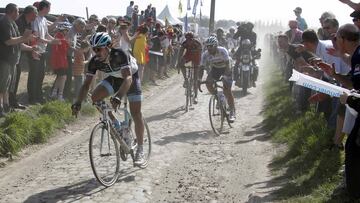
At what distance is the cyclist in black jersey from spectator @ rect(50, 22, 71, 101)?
4.98m

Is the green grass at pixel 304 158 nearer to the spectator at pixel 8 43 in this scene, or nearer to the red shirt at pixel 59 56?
the red shirt at pixel 59 56

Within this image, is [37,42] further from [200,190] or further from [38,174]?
[200,190]

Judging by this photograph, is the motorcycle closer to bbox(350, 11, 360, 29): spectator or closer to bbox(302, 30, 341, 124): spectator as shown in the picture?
bbox(302, 30, 341, 124): spectator

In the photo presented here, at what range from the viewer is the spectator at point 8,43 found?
9.98m

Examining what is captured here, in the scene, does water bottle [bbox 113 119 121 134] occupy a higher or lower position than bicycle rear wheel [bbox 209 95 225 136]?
higher

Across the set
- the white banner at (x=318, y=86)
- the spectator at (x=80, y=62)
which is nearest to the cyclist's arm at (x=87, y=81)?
the white banner at (x=318, y=86)

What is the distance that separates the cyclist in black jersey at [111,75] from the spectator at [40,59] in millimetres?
4542

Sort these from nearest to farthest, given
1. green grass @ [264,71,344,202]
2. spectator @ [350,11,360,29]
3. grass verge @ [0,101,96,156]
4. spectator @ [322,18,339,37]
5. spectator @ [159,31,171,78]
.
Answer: spectator @ [350,11,360,29] → green grass @ [264,71,344,202] → grass verge @ [0,101,96,156] → spectator @ [322,18,339,37] → spectator @ [159,31,171,78]

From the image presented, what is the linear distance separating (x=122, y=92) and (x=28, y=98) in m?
5.91

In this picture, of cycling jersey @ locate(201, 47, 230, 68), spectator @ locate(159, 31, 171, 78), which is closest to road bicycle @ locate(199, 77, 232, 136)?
cycling jersey @ locate(201, 47, 230, 68)

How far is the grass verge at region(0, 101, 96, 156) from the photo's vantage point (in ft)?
28.5

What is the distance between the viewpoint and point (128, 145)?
783 centimetres

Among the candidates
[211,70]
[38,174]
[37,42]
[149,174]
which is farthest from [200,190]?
[37,42]

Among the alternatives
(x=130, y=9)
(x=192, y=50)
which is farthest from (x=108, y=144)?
(x=130, y=9)
